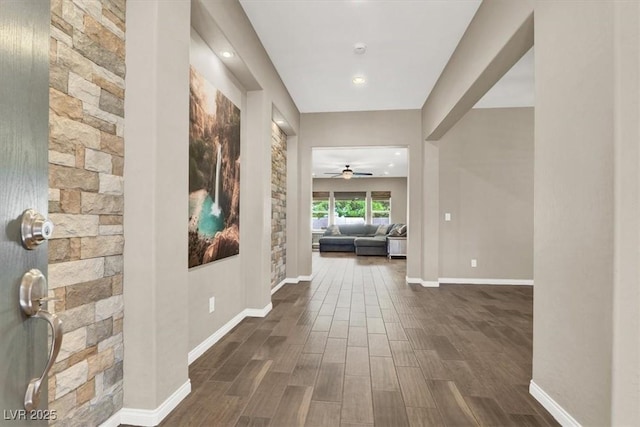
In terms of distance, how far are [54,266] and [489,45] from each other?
318 cm

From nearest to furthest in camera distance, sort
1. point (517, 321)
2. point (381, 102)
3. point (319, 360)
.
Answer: point (319, 360) → point (517, 321) → point (381, 102)

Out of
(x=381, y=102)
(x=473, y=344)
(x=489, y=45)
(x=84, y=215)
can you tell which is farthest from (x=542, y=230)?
(x=381, y=102)

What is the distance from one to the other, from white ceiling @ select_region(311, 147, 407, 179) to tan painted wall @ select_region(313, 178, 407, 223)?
17.9 inches

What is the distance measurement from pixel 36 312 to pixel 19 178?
0.87 ft

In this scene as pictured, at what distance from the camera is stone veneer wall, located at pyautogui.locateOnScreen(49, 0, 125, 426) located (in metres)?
1.32

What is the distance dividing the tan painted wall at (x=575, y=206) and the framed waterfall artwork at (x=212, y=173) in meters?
2.26

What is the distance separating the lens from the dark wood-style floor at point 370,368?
1757mm

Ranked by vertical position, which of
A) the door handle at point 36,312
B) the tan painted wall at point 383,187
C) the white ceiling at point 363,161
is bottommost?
the door handle at point 36,312

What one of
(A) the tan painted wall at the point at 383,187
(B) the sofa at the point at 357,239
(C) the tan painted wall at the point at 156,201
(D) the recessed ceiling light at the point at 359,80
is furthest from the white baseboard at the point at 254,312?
(A) the tan painted wall at the point at 383,187

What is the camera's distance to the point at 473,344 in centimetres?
277

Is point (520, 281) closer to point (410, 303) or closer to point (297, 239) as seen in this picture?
point (410, 303)

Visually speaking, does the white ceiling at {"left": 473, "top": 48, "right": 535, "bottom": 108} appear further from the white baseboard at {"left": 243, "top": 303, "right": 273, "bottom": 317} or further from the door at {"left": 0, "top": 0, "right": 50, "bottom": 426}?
the door at {"left": 0, "top": 0, "right": 50, "bottom": 426}

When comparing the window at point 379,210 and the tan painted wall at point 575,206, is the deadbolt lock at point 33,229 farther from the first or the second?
the window at point 379,210

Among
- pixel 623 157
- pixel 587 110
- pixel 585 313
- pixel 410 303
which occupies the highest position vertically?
pixel 587 110
